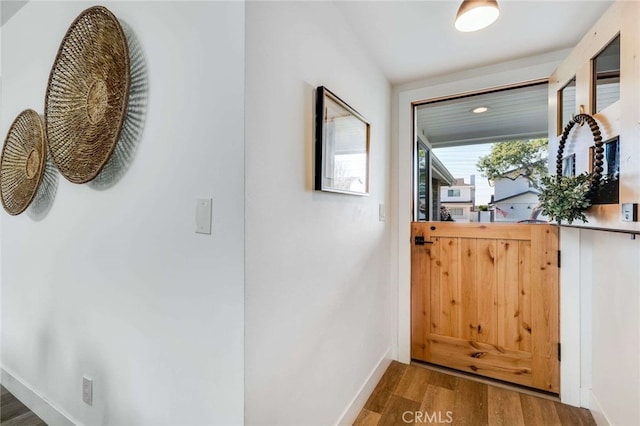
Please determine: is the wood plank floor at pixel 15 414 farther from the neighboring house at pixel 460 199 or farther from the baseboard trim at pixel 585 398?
the baseboard trim at pixel 585 398

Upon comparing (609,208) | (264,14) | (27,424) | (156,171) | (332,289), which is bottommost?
(27,424)

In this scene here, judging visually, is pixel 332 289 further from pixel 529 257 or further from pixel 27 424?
pixel 27 424

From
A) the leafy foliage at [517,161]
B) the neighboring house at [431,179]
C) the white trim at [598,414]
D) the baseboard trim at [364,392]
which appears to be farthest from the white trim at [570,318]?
the baseboard trim at [364,392]

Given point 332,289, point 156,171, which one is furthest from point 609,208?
point 156,171

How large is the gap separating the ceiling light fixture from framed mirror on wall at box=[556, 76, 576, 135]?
73 cm

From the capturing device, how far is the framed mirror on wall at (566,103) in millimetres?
1598

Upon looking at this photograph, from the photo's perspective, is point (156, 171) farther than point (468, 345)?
No

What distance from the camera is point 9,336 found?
5.81 ft

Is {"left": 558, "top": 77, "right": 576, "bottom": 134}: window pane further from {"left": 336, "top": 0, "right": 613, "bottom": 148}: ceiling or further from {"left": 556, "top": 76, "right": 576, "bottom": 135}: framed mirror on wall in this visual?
{"left": 336, "top": 0, "right": 613, "bottom": 148}: ceiling

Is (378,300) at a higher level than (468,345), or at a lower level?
higher

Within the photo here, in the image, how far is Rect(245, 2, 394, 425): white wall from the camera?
98cm

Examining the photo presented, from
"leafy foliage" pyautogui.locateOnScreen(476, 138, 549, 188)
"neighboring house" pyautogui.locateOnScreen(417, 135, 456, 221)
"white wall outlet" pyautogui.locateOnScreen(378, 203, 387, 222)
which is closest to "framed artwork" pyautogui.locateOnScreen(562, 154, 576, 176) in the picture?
"leafy foliage" pyautogui.locateOnScreen(476, 138, 549, 188)

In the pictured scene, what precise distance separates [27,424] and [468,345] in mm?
2697

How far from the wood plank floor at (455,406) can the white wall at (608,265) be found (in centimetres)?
21
